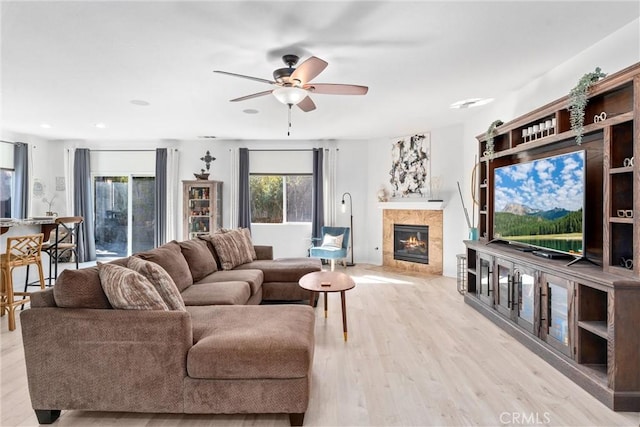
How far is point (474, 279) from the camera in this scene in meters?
4.04

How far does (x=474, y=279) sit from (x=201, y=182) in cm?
503

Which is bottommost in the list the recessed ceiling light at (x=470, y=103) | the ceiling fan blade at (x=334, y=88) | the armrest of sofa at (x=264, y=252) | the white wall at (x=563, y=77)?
the armrest of sofa at (x=264, y=252)

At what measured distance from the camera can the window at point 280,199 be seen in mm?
6844

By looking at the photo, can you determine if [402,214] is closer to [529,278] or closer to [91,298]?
[529,278]

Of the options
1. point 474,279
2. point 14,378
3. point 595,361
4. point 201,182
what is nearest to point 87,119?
point 201,182

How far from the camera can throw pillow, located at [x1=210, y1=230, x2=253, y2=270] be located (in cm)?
391

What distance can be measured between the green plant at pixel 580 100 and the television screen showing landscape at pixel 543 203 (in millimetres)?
187

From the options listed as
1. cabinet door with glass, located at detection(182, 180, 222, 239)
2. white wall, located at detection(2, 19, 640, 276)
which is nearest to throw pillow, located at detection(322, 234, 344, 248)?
white wall, located at detection(2, 19, 640, 276)

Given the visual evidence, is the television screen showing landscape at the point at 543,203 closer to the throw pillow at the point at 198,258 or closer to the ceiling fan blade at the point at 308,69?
the ceiling fan blade at the point at 308,69

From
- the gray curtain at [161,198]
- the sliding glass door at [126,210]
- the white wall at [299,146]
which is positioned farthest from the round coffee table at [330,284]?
the sliding glass door at [126,210]

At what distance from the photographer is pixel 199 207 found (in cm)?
650

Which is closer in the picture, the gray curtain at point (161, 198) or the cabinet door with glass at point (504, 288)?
the cabinet door with glass at point (504, 288)

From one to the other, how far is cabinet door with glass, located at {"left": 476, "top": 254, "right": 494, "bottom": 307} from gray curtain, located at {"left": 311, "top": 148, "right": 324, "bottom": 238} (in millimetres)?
3386

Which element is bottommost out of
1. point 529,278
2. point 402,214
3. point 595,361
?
point 595,361
